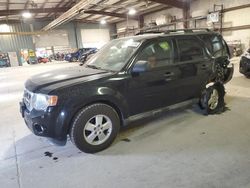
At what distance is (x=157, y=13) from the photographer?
18734 mm

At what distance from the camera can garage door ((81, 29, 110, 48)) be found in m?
25.3

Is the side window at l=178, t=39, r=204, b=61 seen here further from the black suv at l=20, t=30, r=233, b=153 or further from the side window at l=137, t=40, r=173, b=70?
the side window at l=137, t=40, r=173, b=70

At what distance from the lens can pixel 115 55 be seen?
3365mm

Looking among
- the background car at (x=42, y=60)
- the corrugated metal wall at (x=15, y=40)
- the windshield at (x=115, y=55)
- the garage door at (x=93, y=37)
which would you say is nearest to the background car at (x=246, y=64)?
the windshield at (x=115, y=55)

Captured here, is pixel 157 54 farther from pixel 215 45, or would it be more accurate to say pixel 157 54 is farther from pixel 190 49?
pixel 215 45

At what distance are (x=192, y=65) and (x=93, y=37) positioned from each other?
23630 millimetres

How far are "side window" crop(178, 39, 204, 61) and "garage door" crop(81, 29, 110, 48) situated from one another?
23.0 meters

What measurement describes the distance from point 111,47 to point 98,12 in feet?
53.2

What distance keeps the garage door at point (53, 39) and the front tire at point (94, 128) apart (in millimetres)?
22717

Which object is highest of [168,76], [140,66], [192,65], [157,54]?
[157,54]

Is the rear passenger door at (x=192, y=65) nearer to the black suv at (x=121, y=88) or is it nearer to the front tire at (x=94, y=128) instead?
the black suv at (x=121, y=88)

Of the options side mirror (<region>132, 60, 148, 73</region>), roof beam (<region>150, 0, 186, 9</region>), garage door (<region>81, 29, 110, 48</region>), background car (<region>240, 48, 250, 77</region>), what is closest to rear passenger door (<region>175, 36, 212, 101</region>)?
side mirror (<region>132, 60, 148, 73</region>)

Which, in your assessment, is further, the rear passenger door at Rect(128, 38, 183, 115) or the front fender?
the rear passenger door at Rect(128, 38, 183, 115)

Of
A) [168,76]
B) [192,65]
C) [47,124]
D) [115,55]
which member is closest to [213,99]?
[192,65]
